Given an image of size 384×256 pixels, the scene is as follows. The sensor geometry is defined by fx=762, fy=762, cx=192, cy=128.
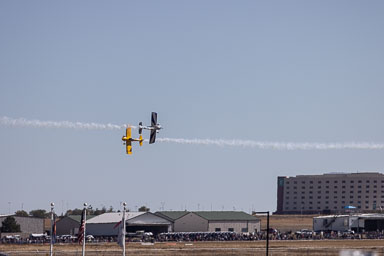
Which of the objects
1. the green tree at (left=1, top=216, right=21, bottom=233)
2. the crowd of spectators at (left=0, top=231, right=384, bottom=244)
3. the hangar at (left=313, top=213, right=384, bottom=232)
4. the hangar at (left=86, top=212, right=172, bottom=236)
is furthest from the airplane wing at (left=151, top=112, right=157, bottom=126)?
the hangar at (left=313, top=213, right=384, bottom=232)

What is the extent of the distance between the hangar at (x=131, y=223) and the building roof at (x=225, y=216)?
40.4ft

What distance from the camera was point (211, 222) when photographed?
18400 centimetres

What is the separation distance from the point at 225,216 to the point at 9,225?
53.0m

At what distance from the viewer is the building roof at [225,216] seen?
187025mm

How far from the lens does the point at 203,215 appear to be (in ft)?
621

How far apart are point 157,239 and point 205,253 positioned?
154ft

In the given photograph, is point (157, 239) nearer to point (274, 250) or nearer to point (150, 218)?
point (150, 218)

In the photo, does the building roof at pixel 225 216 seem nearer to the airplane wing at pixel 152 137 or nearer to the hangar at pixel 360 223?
the hangar at pixel 360 223

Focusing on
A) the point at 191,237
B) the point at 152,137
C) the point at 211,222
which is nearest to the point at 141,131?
the point at 152,137

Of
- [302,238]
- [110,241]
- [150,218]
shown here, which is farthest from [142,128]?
[150,218]

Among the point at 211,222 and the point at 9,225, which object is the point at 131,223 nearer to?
the point at 211,222

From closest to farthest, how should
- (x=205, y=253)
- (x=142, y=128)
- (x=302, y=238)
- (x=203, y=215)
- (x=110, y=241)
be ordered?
1. (x=142, y=128)
2. (x=205, y=253)
3. (x=110, y=241)
4. (x=302, y=238)
5. (x=203, y=215)

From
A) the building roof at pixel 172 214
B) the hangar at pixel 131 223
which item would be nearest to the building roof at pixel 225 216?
the building roof at pixel 172 214

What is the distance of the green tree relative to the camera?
6757 inches
